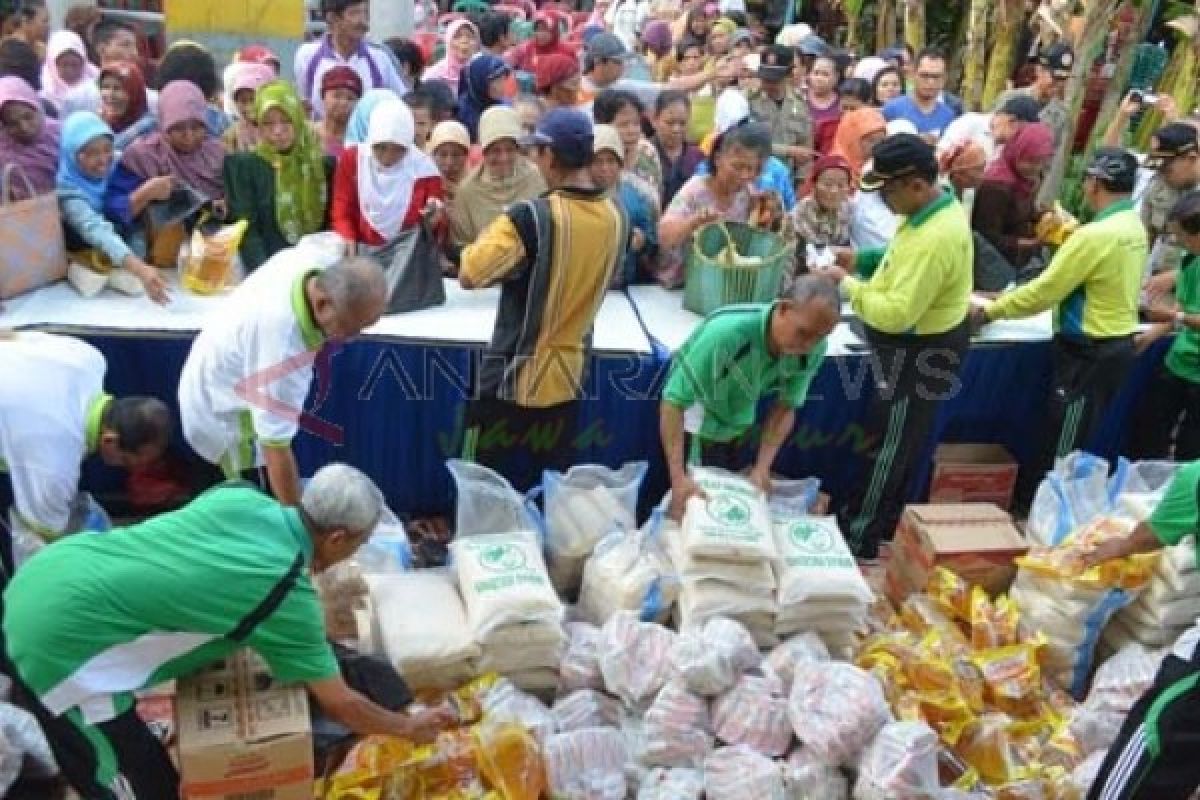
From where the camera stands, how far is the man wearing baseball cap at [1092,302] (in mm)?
3812

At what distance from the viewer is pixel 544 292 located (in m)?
3.23

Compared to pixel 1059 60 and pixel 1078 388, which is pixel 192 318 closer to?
pixel 1078 388

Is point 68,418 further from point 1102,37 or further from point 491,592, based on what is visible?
point 1102,37

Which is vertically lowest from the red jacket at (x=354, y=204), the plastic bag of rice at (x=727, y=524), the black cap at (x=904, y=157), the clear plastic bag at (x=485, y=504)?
the clear plastic bag at (x=485, y=504)

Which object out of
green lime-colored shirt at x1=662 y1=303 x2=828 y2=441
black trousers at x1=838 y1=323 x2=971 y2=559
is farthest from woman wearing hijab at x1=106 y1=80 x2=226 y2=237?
black trousers at x1=838 y1=323 x2=971 y2=559

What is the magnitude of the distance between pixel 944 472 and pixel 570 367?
5.99 feet

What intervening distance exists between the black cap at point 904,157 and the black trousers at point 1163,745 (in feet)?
5.46

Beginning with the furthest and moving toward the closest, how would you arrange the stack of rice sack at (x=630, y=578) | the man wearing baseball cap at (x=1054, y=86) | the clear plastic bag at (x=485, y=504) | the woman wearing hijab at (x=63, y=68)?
1. the man wearing baseball cap at (x=1054, y=86)
2. the woman wearing hijab at (x=63, y=68)
3. the clear plastic bag at (x=485, y=504)
4. the stack of rice sack at (x=630, y=578)

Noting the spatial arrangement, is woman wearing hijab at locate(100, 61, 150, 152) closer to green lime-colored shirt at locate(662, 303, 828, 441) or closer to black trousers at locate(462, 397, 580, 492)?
black trousers at locate(462, 397, 580, 492)

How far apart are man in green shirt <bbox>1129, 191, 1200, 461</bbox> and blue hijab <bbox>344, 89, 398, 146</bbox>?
3.07 m

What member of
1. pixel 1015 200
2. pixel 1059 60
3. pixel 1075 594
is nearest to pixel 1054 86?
pixel 1059 60

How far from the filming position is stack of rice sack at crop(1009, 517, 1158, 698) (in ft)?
10.9

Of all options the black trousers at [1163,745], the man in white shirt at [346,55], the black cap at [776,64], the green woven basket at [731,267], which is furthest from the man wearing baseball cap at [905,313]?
the man in white shirt at [346,55]

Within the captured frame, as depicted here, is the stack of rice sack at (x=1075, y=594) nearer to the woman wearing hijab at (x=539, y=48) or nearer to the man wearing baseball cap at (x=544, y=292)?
the man wearing baseball cap at (x=544, y=292)
